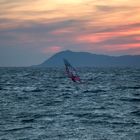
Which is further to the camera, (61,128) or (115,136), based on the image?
(61,128)

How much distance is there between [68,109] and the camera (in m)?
47.2

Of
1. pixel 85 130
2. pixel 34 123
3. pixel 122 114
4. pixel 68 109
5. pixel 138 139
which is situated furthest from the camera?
pixel 68 109

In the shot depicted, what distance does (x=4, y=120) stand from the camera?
38.3 m

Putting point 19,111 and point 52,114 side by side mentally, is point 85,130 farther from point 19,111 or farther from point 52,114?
point 19,111

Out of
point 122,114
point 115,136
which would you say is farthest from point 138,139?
point 122,114

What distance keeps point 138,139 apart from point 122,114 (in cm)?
1347

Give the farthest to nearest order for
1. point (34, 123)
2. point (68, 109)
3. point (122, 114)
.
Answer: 1. point (68, 109)
2. point (122, 114)
3. point (34, 123)

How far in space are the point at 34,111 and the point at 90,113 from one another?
262 inches

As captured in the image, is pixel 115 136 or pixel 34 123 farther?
pixel 34 123

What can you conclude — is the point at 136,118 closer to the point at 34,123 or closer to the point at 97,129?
the point at 97,129

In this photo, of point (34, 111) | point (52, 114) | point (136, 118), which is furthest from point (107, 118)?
point (34, 111)

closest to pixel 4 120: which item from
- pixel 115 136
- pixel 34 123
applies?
pixel 34 123

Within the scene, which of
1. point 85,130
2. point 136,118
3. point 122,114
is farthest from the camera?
point 122,114

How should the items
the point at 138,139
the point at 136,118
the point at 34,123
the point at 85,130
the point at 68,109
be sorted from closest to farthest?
the point at 138,139 → the point at 85,130 → the point at 34,123 → the point at 136,118 → the point at 68,109
